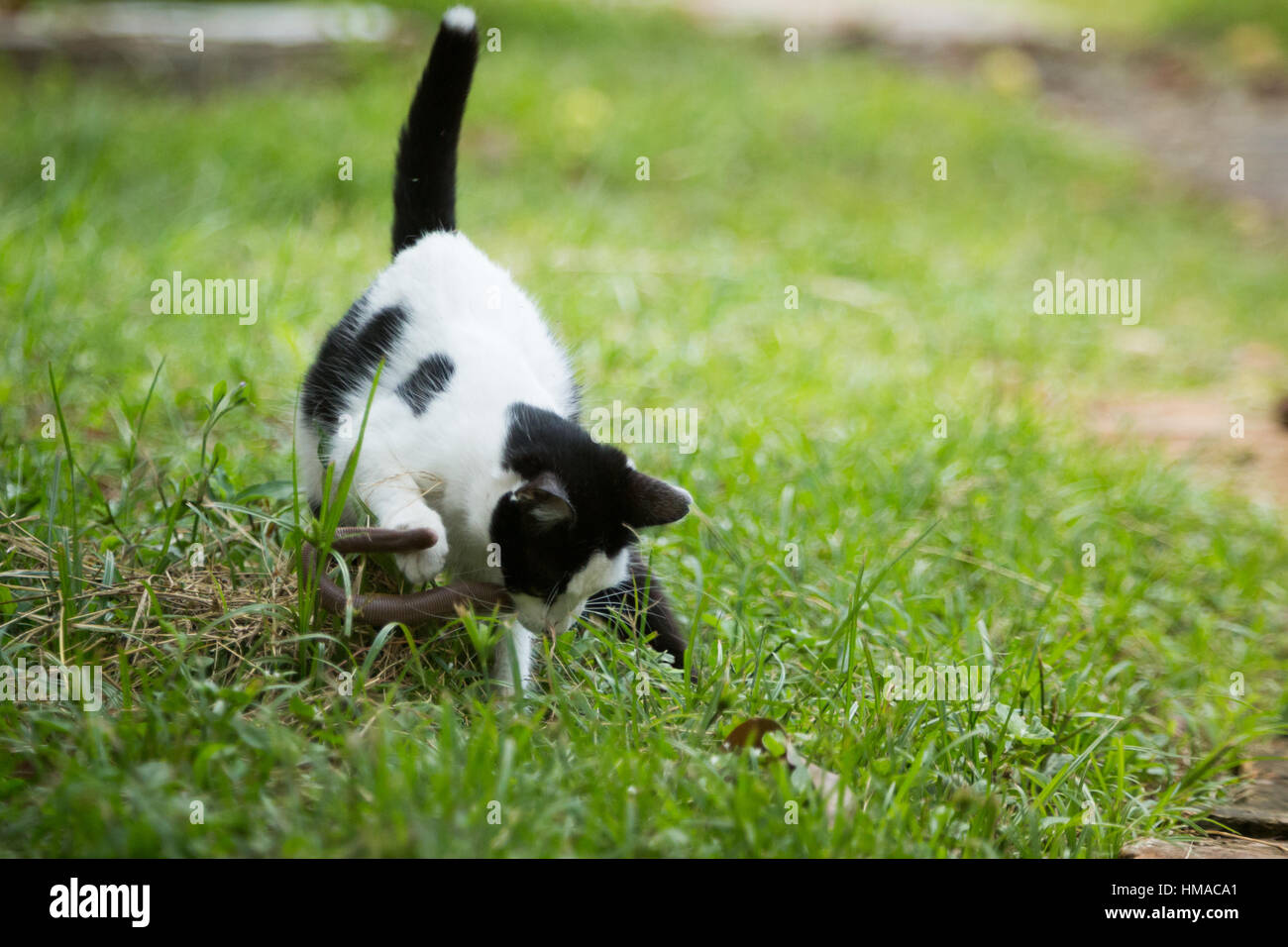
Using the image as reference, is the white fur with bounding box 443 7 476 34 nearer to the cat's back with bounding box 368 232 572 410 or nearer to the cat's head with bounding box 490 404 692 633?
the cat's back with bounding box 368 232 572 410

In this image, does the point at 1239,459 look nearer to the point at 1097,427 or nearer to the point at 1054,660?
the point at 1097,427

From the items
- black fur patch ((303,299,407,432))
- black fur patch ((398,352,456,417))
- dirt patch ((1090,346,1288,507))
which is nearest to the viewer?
black fur patch ((398,352,456,417))

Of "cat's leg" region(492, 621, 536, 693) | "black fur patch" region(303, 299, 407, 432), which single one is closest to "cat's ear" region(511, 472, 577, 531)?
"cat's leg" region(492, 621, 536, 693)

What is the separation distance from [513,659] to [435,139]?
1512 mm

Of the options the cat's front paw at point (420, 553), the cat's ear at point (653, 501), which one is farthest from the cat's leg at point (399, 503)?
the cat's ear at point (653, 501)

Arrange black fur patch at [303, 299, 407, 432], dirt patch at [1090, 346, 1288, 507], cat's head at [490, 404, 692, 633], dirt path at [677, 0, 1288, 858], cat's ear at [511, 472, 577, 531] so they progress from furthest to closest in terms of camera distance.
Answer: dirt path at [677, 0, 1288, 858], dirt patch at [1090, 346, 1288, 507], black fur patch at [303, 299, 407, 432], cat's head at [490, 404, 692, 633], cat's ear at [511, 472, 577, 531]

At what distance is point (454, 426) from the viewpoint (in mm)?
2504

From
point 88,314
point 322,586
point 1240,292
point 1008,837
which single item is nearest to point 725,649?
point 1008,837

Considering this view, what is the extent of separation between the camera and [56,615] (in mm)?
2352

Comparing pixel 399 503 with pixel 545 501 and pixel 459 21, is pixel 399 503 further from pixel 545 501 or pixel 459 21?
pixel 459 21

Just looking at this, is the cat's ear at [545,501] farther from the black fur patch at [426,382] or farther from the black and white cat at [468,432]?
the black fur patch at [426,382]

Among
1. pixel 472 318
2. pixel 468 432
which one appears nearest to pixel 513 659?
pixel 468 432

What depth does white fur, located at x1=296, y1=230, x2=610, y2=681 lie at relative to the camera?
2.40 m

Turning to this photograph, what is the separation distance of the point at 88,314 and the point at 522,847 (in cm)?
334
